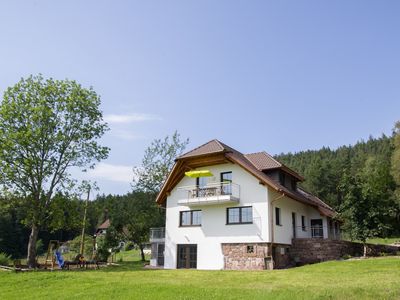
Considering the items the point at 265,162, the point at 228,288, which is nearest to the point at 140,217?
the point at 265,162

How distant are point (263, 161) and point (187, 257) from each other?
8379mm

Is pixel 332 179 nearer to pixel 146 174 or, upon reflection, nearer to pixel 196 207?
pixel 146 174

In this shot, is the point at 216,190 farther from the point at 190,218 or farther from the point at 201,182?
the point at 190,218

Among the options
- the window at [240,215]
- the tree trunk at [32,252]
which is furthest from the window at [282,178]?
the tree trunk at [32,252]

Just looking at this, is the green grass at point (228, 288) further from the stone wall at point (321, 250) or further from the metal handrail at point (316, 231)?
the metal handrail at point (316, 231)

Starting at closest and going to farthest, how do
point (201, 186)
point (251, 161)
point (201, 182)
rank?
point (201, 186) < point (201, 182) < point (251, 161)

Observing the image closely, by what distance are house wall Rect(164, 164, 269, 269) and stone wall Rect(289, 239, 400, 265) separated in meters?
3.77

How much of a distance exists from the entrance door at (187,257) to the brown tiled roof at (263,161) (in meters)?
7.01

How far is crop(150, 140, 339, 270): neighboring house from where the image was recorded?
2230 cm

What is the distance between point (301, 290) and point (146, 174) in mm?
28803

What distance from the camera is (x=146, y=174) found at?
38781mm

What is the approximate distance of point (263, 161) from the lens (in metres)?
26.2

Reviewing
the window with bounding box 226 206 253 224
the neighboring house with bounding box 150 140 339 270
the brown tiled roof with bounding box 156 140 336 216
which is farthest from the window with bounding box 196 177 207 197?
the window with bounding box 226 206 253 224

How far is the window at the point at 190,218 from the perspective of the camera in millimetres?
24922
